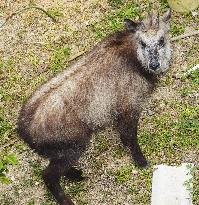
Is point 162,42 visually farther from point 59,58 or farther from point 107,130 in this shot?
point 59,58

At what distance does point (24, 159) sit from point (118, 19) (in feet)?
8.27

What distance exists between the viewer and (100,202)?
21.9ft

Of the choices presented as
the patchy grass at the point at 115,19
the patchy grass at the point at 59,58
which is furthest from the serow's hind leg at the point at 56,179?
the patchy grass at the point at 115,19

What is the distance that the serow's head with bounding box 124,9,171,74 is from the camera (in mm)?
6137

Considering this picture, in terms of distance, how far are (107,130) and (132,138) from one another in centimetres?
64

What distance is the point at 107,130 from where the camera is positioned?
23.9 feet

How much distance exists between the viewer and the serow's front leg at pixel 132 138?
21.4 feet

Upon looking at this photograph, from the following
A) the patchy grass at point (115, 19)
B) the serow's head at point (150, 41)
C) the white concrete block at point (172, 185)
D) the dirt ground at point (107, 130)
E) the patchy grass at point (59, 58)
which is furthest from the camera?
the patchy grass at point (115, 19)

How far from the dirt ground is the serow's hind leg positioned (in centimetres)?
25

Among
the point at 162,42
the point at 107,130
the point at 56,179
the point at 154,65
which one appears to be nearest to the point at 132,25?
the point at 162,42

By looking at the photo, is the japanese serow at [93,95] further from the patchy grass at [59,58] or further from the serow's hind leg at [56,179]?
the patchy grass at [59,58]

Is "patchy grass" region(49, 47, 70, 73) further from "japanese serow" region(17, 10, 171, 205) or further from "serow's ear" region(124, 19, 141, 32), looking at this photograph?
"serow's ear" region(124, 19, 141, 32)

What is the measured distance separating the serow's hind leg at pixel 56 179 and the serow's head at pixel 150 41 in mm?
1397

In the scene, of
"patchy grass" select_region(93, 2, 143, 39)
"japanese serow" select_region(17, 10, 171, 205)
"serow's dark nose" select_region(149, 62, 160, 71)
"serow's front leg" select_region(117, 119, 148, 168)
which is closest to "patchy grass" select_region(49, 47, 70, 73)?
"patchy grass" select_region(93, 2, 143, 39)
